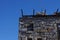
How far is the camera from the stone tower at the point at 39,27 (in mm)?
40344

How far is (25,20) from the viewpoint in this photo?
41312 millimetres

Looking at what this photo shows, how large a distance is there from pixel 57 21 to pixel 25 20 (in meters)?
5.80

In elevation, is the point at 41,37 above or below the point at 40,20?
below

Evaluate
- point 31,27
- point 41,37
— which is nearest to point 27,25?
point 31,27

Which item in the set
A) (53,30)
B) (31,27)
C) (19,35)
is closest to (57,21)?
(53,30)

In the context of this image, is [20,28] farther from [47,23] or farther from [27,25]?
[47,23]

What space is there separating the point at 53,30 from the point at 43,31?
1.81m

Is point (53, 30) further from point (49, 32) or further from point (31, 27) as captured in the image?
point (31, 27)

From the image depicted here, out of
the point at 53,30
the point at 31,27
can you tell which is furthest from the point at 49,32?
the point at 31,27

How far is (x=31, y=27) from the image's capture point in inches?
1614

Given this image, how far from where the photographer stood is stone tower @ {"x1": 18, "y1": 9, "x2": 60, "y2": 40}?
40.3 m

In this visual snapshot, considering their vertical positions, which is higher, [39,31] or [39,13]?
[39,13]

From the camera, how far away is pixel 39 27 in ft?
134

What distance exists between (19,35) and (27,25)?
231 cm
